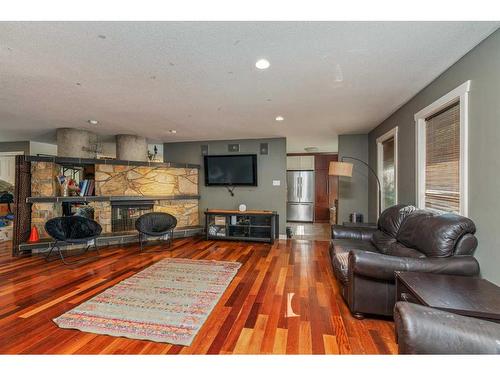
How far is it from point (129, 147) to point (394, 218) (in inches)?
195

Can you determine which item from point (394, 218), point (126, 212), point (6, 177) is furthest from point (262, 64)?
point (6, 177)

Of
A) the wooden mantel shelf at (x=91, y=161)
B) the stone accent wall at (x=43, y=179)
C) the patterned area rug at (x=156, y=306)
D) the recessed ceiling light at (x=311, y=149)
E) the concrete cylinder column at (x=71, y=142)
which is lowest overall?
the patterned area rug at (x=156, y=306)

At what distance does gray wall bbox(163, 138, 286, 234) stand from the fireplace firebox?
133cm

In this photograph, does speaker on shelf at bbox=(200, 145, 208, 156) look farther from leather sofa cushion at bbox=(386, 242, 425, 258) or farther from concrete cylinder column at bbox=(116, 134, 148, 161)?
leather sofa cushion at bbox=(386, 242, 425, 258)

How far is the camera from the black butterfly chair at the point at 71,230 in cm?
338

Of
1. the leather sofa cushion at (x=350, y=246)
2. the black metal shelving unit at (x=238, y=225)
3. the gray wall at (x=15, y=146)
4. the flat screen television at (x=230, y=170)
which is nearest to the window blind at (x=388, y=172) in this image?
the leather sofa cushion at (x=350, y=246)

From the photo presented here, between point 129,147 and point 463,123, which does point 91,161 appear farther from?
point 463,123

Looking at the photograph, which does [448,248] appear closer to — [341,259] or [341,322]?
[341,259]

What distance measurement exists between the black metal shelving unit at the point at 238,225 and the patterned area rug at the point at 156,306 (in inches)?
71.8

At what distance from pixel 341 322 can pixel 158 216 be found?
365 centimetres

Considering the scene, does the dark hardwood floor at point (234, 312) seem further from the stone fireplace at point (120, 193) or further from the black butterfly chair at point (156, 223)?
the stone fireplace at point (120, 193)

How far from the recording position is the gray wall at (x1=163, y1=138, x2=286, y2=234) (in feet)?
16.9
